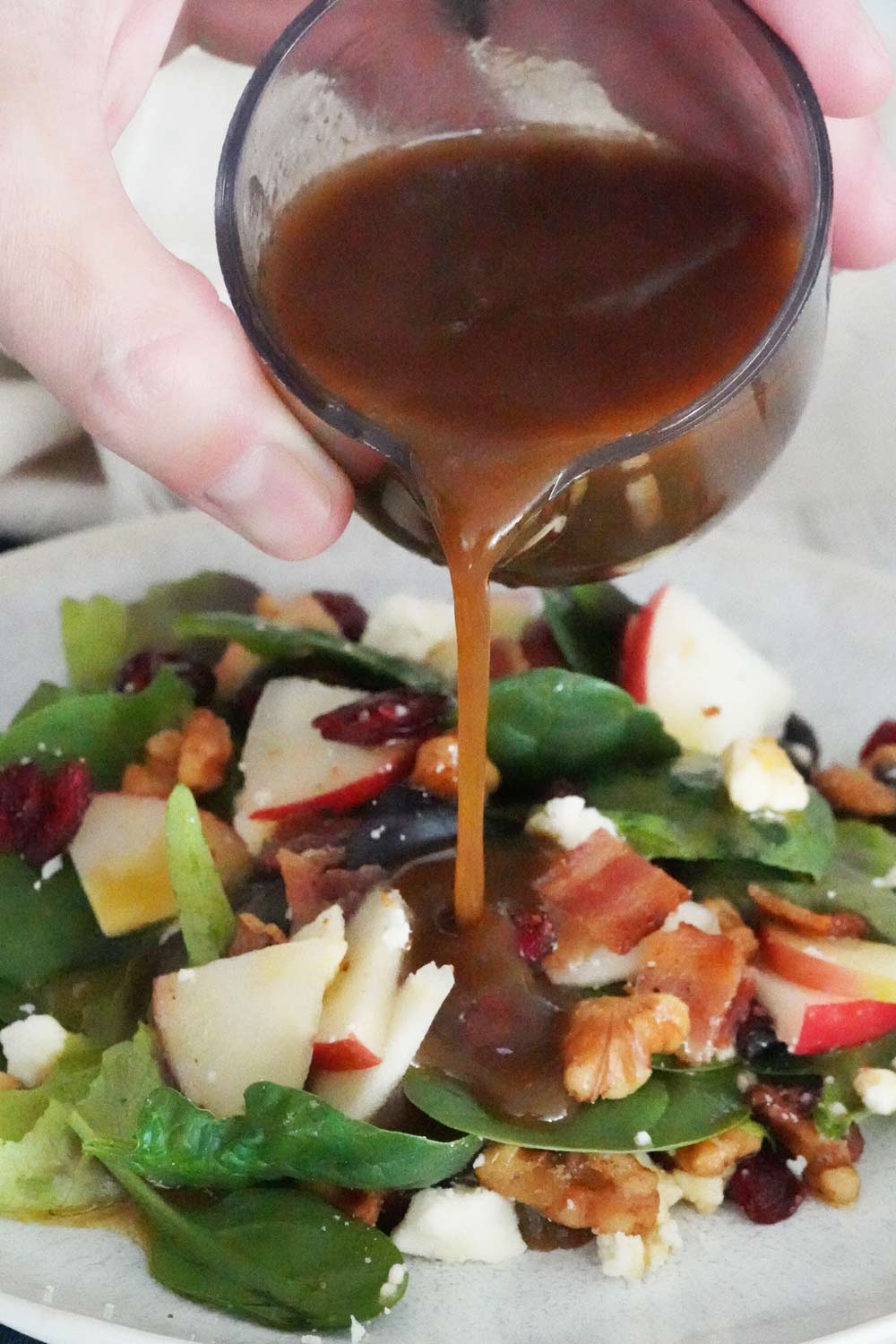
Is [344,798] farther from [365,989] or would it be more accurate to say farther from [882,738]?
[882,738]

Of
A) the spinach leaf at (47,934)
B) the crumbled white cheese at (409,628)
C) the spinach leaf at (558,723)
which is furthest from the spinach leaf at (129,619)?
the spinach leaf at (558,723)

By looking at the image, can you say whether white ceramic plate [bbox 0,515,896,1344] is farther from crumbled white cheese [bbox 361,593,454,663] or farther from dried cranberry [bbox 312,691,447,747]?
crumbled white cheese [bbox 361,593,454,663]

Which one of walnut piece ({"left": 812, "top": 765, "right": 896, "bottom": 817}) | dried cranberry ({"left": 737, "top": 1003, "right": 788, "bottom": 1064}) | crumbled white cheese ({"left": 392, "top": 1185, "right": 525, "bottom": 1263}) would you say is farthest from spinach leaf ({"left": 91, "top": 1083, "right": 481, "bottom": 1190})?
walnut piece ({"left": 812, "top": 765, "right": 896, "bottom": 817})

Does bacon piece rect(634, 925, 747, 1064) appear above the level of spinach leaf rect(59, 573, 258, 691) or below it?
below

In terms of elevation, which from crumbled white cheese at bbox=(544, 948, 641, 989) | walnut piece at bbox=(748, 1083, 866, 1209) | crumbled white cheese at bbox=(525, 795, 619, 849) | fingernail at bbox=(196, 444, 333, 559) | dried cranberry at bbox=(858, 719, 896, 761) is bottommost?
dried cranberry at bbox=(858, 719, 896, 761)

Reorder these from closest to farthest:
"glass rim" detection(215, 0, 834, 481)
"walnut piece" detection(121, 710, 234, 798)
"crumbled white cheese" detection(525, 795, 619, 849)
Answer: "glass rim" detection(215, 0, 834, 481), "crumbled white cheese" detection(525, 795, 619, 849), "walnut piece" detection(121, 710, 234, 798)

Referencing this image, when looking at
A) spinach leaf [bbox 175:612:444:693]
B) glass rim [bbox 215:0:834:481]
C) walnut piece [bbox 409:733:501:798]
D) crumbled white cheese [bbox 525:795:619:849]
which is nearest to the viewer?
glass rim [bbox 215:0:834:481]
